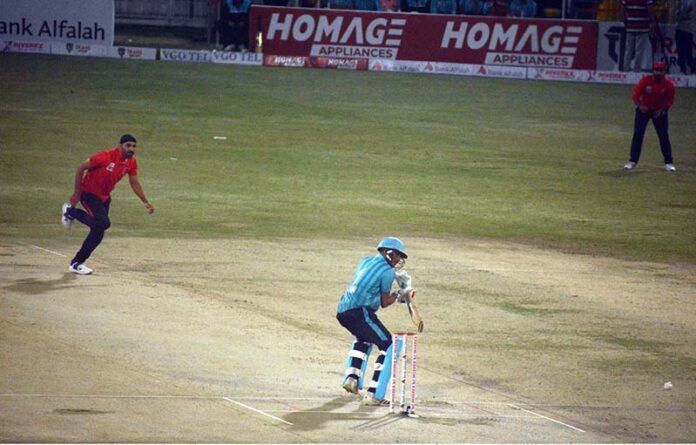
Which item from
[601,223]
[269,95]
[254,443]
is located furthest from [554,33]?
[254,443]

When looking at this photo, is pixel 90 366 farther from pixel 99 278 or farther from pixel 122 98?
pixel 122 98

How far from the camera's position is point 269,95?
41.7m

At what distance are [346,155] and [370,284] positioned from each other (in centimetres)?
1918

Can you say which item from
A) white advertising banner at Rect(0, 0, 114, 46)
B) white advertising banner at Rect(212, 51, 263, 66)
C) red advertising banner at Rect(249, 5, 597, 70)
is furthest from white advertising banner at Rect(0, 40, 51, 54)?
red advertising banner at Rect(249, 5, 597, 70)

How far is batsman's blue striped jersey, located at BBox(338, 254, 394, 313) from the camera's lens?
14633 millimetres

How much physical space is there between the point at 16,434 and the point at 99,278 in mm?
7864

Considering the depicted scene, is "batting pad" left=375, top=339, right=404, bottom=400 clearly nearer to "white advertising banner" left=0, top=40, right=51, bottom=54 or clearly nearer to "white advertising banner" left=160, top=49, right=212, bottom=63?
"white advertising banner" left=160, top=49, right=212, bottom=63

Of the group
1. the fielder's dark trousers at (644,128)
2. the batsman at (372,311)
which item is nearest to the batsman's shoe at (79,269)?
the batsman at (372,311)

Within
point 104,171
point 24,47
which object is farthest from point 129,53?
point 104,171

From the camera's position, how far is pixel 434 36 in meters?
46.8

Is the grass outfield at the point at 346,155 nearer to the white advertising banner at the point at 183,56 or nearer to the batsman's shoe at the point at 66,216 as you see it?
the white advertising banner at the point at 183,56

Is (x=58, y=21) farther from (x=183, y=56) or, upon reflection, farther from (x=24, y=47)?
(x=183, y=56)

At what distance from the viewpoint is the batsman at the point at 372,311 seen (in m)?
14.6

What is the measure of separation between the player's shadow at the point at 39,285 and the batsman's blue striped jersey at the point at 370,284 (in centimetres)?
606
